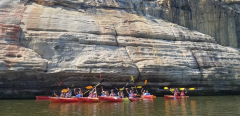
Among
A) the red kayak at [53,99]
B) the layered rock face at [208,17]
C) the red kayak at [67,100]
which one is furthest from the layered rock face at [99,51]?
the layered rock face at [208,17]

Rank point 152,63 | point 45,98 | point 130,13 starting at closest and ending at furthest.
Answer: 1. point 45,98
2. point 152,63
3. point 130,13

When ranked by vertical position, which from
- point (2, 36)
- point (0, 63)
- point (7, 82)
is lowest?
point (7, 82)

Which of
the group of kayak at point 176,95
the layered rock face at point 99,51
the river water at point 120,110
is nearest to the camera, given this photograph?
the river water at point 120,110

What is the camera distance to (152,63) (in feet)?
84.4

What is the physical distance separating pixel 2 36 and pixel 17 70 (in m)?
3.32

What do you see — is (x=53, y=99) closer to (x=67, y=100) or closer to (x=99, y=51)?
(x=67, y=100)

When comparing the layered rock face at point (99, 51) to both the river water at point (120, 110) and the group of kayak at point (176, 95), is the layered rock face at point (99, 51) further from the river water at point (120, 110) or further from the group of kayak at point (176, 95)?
the river water at point (120, 110)

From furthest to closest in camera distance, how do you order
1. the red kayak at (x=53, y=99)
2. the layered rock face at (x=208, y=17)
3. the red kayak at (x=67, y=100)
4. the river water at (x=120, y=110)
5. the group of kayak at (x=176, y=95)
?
the layered rock face at (x=208, y=17) < the group of kayak at (x=176, y=95) < the red kayak at (x=67, y=100) < the red kayak at (x=53, y=99) < the river water at (x=120, y=110)

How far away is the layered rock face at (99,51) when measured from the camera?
2328cm

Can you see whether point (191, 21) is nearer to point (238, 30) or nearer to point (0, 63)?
point (238, 30)

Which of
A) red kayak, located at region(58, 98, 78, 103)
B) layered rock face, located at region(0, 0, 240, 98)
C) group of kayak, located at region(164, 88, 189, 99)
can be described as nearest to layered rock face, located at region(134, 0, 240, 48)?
layered rock face, located at region(0, 0, 240, 98)

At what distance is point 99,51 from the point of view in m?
25.1

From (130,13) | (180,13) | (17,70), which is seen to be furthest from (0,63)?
(180,13)

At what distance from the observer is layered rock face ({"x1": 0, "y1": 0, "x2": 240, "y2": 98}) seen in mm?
23281
